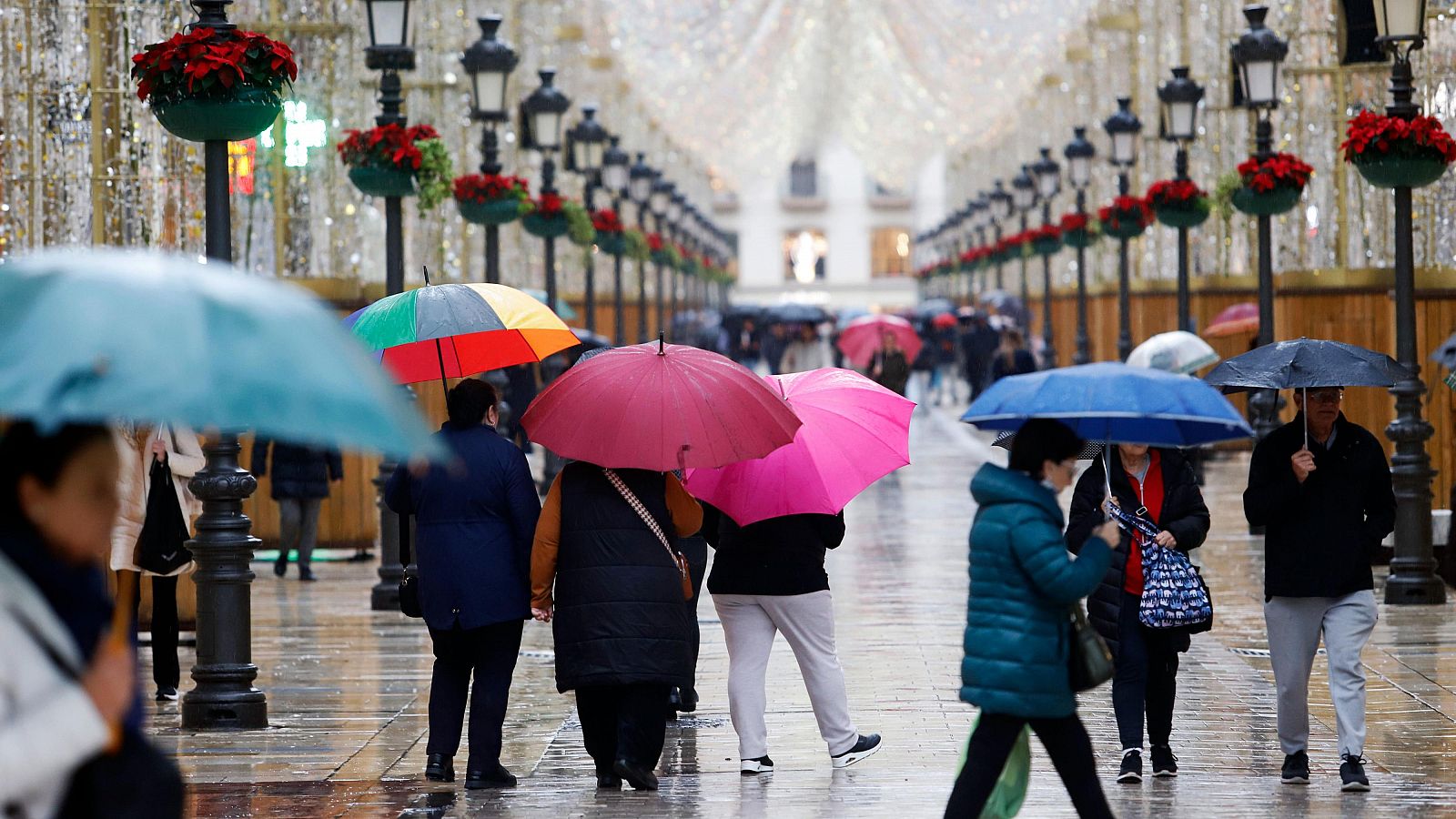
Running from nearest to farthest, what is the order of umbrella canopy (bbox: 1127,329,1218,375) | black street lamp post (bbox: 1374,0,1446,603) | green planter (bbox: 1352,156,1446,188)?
green planter (bbox: 1352,156,1446,188), black street lamp post (bbox: 1374,0,1446,603), umbrella canopy (bbox: 1127,329,1218,375)

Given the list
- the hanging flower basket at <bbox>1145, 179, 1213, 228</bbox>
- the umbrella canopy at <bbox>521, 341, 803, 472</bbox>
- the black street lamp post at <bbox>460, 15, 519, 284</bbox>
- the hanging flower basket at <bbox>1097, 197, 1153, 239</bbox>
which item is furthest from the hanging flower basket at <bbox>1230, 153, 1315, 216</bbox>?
the umbrella canopy at <bbox>521, 341, 803, 472</bbox>

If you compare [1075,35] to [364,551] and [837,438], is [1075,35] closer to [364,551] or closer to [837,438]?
[364,551]

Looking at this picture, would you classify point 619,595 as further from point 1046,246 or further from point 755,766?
point 1046,246

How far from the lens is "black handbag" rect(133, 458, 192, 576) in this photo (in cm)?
1136

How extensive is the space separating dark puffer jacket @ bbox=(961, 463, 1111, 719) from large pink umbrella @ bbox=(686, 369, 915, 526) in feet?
6.61

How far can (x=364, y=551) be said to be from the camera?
19484 millimetres

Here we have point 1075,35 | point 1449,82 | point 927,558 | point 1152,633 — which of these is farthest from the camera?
point 1075,35

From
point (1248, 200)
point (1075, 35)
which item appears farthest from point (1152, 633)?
point (1075, 35)

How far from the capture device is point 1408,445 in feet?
50.3

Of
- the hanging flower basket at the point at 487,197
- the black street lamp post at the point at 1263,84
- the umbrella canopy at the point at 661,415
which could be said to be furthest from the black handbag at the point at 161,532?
the black street lamp post at the point at 1263,84

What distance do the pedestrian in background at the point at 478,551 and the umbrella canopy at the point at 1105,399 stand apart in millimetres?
2137

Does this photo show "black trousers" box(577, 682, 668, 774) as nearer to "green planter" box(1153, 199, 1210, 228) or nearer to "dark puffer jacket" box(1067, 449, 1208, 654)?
"dark puffer jacket" box(1067, 449, 1208, 654)

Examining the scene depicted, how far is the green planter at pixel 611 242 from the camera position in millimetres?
31031

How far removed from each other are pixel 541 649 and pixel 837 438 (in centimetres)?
477
